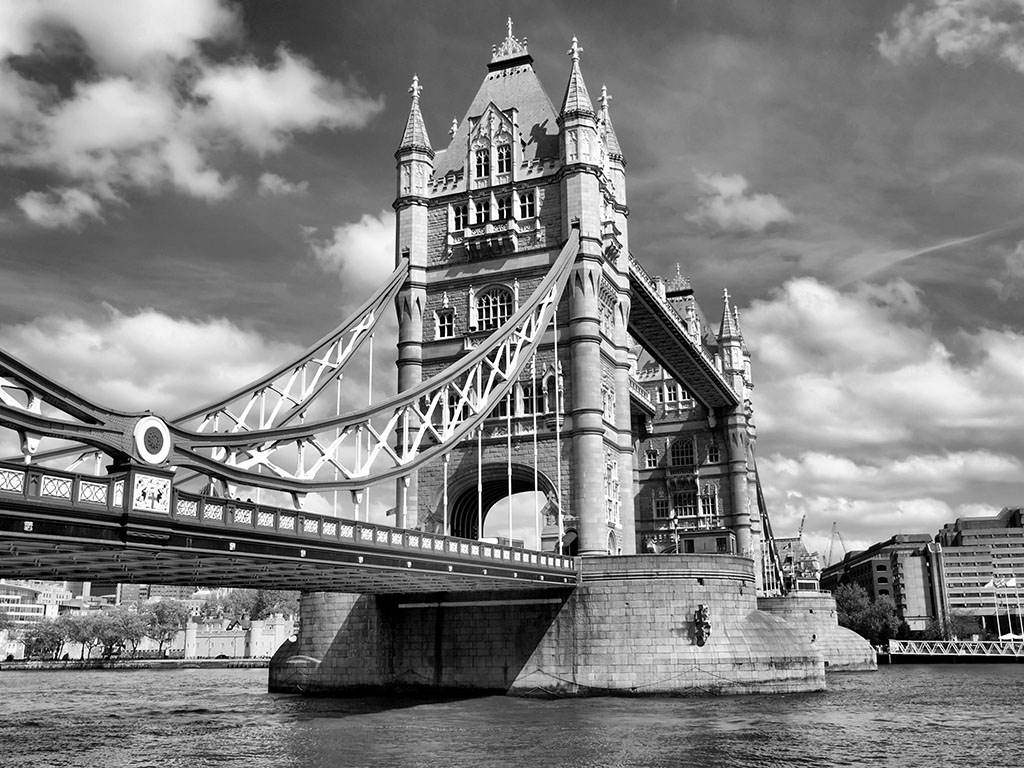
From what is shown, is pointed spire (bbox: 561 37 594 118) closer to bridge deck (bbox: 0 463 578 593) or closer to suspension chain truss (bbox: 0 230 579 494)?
suspension chain truss (bbox: 0 230 579 494)

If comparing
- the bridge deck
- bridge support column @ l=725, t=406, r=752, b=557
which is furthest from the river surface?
bridge support column @ l=725, t=406, r=752, b=557

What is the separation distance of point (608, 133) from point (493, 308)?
47.4 ft

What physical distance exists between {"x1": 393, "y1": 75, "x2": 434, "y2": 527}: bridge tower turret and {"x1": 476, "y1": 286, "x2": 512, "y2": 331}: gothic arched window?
3249 mm

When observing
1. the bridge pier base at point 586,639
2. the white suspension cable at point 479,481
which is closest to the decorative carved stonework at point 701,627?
the bridge pier base at point 586,639

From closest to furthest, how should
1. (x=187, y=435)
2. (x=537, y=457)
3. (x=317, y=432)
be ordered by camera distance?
(x=187, y=435)
(x=317, y=432)
(x=537, y=457)

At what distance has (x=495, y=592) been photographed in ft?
151

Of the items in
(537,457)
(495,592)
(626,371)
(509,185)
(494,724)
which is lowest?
(494,724)

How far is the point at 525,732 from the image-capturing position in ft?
108

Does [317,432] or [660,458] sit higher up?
[660,458]

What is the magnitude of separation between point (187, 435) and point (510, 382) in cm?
2210

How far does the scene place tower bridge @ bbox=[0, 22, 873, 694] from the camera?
27.7 meters

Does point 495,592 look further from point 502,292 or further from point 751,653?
point 502,292

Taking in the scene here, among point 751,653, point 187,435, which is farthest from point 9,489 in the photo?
point 751,653

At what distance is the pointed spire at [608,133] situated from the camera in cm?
6078
